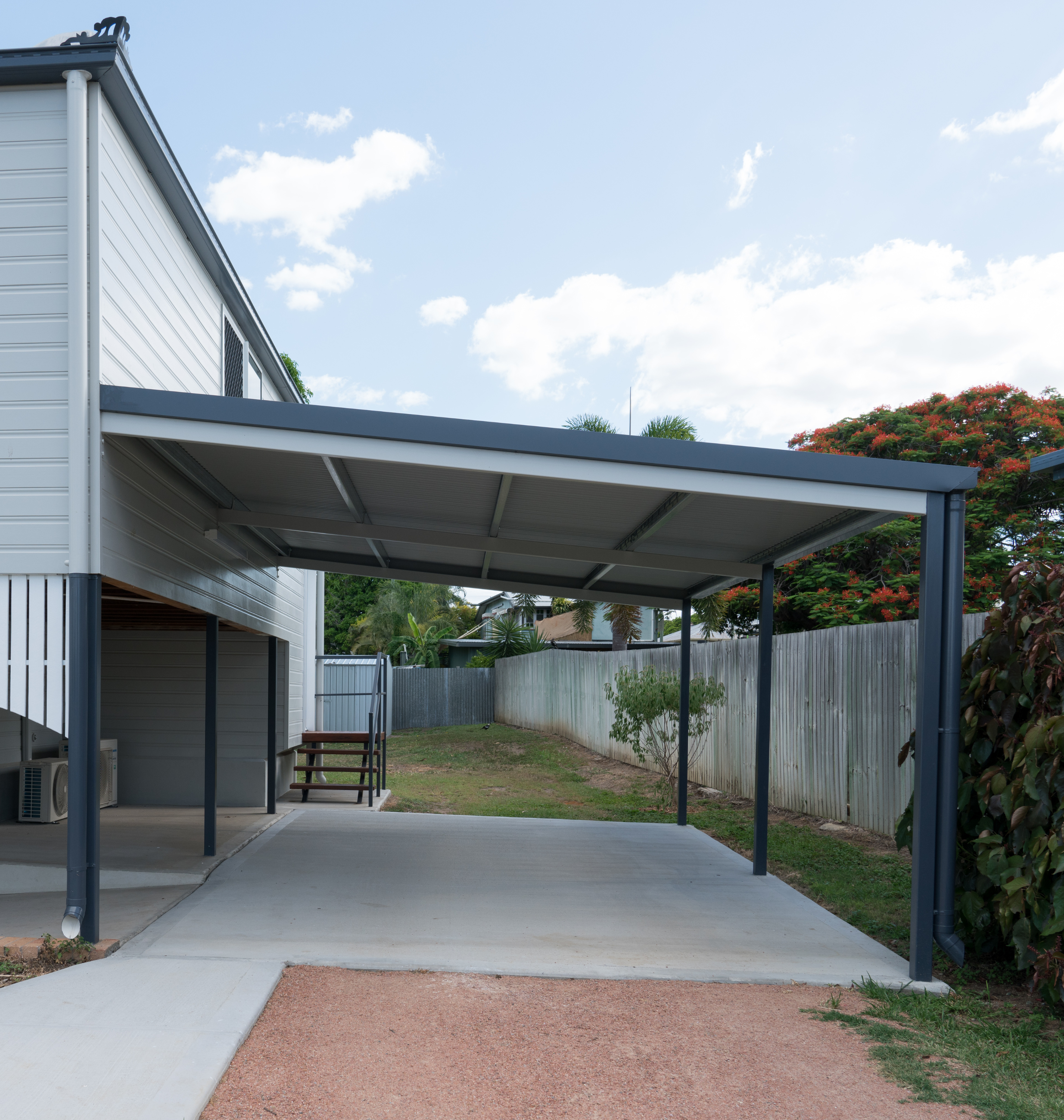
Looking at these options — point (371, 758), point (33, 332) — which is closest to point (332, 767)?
point (371, 758)

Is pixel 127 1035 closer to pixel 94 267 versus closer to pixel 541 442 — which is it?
pixel 541 442

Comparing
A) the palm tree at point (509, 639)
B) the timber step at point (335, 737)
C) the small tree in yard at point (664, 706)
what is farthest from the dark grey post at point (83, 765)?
the palm tree at point (509, 639)

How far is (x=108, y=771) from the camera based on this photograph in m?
9.72

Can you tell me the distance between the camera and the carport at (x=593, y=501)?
15.9ft

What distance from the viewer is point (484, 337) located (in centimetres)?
4625

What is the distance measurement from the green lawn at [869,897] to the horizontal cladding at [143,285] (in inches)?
199

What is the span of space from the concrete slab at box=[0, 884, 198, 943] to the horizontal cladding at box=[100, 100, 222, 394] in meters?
2.94

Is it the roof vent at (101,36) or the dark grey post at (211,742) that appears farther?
the dark grey post at (211,742)

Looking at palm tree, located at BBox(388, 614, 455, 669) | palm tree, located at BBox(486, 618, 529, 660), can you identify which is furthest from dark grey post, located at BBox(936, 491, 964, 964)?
palm tree, located at BBox(388, 614, 455, 669)

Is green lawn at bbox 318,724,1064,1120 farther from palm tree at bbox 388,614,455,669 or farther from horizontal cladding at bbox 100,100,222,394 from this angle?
palm tree at bbox 388,614,455,669

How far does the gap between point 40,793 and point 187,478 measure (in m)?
4.06

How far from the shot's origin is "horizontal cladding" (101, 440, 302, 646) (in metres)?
5.10

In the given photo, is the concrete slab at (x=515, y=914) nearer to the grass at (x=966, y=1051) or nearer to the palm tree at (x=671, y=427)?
the grass at (x=966, y=1051)

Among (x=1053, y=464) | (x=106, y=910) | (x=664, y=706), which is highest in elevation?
(x=1053, y=464)
